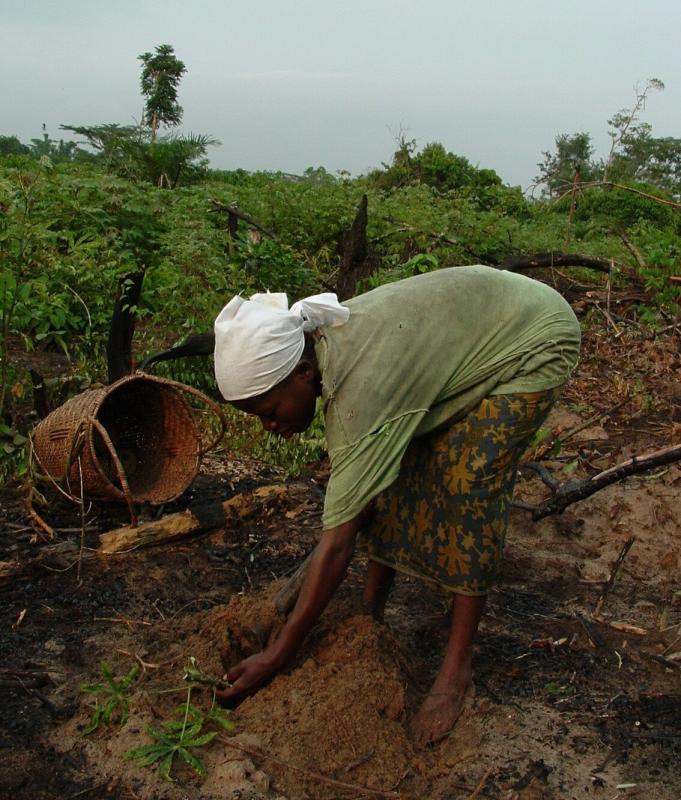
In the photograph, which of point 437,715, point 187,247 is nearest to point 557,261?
point 187,247

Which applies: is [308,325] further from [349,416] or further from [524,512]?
[524,512]

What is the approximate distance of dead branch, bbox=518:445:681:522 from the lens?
2939 mm

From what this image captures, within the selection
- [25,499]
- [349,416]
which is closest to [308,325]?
[349,416]

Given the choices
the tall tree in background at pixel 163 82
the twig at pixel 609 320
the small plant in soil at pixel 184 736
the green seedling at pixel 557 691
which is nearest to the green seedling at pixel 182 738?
the small plant in soil at pixel 184 736

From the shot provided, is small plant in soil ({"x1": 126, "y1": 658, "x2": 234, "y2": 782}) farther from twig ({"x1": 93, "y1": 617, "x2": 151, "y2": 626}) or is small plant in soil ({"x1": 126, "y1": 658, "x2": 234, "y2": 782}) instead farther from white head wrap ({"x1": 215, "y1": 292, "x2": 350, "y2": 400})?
white head wrap ({"x1": 215, "y1": 292, "x2": 350, "y2": 400})

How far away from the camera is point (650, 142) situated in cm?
1891

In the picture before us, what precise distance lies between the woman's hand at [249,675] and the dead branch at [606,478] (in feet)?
4.79

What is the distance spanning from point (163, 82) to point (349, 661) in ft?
61.6

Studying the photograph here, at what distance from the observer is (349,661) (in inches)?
102

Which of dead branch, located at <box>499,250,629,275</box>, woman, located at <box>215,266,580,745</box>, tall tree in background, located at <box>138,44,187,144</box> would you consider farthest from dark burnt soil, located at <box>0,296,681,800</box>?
tall tree in background, located at <box>138,44,187,144</box>

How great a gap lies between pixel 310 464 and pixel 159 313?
1842mm

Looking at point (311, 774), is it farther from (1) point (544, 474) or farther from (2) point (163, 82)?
(2) point (163, 82)

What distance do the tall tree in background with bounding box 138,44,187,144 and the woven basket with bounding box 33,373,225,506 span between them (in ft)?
51.9

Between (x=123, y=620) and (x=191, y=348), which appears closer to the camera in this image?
(x=123, y=620)
